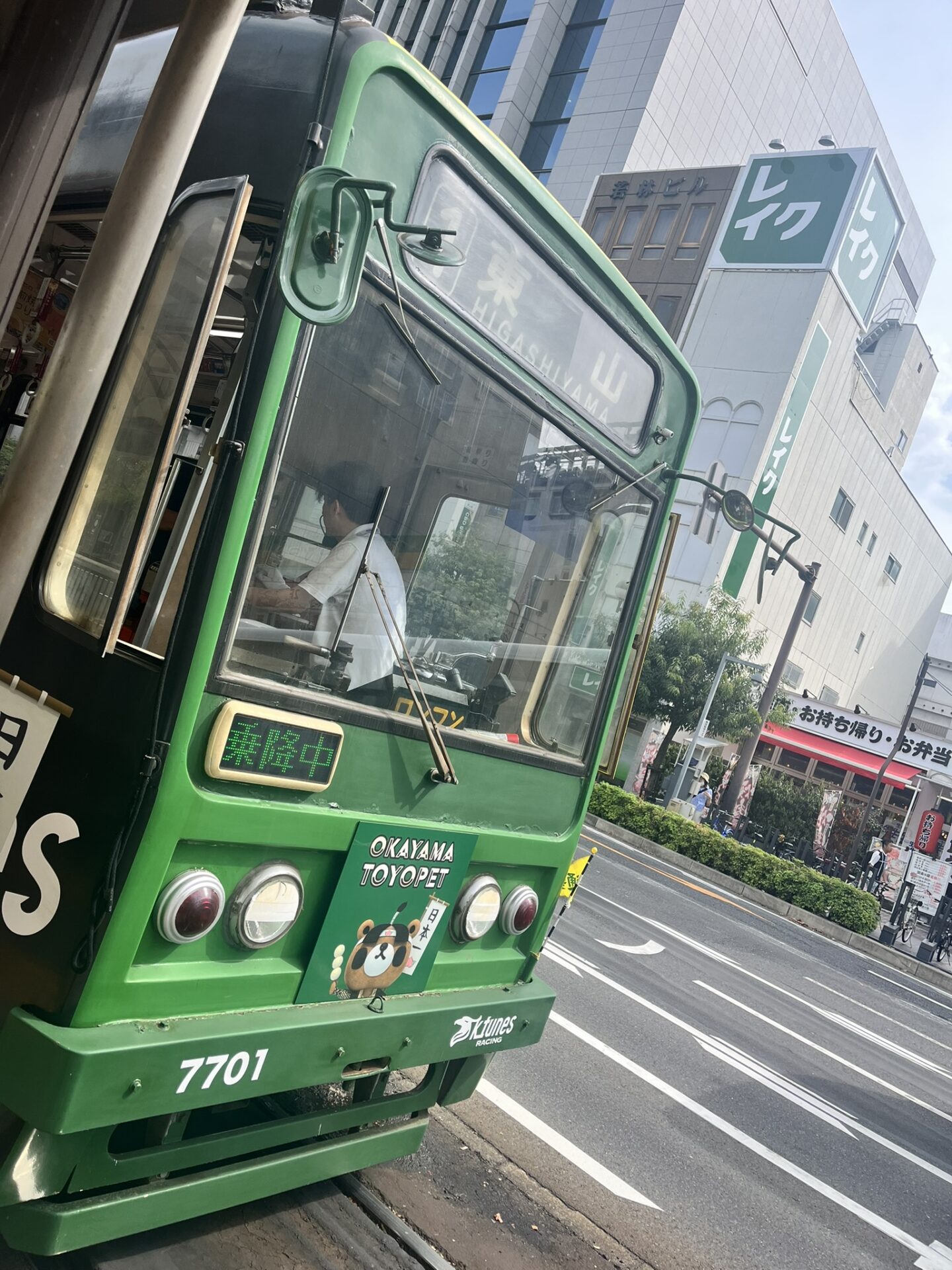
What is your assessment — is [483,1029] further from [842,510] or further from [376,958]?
[842,510]

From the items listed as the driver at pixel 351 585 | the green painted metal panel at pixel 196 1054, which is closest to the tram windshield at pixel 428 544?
the driver at pixel 351 585

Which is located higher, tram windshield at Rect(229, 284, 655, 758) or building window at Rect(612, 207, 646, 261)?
building window at Rect(612, 207, 646, 261)

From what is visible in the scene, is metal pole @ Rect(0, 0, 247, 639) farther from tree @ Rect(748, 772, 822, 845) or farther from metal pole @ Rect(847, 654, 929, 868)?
tree @ Rect(748, 772, 822, 845)

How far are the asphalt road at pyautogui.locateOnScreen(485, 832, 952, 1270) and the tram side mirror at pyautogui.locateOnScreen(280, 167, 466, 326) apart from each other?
3.76 meters

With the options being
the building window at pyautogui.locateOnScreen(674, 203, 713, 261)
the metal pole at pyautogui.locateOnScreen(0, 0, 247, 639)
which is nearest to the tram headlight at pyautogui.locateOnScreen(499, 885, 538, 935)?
the metal pole at pyautogui.locateOnScreen(0, 0, 247, 639)

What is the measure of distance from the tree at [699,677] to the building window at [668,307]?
58.9 feet

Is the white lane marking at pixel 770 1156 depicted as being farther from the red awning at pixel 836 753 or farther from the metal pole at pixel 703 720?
the red awning at pixel 836 753

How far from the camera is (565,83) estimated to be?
47.6 metres

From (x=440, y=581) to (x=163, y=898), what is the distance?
1.20 m

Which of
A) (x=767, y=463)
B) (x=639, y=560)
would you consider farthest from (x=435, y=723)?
(x=767, y=463)

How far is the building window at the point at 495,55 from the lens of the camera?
48.2m

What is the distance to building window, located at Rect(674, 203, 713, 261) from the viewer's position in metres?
40.9

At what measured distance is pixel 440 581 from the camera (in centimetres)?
312

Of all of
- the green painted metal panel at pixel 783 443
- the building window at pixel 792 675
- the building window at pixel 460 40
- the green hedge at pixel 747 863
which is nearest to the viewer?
the green hedge at pixel 747 863
